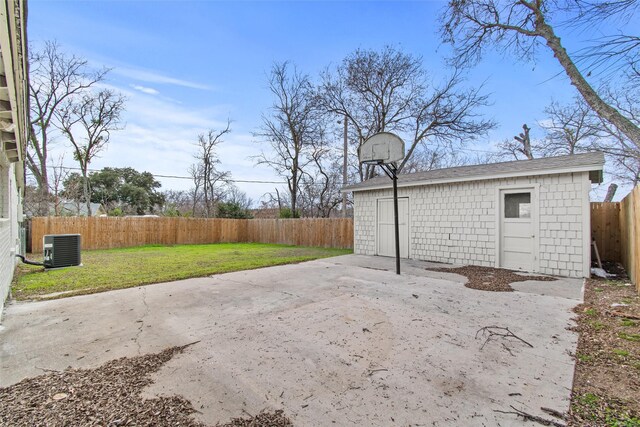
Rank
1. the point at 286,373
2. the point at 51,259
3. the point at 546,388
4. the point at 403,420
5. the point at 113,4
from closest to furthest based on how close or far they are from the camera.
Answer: the point at 403,420 < the point at 546,388 < the point at 286,373 < the point at 113,4 < the point at 51,259

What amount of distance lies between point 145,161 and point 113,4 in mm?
15663

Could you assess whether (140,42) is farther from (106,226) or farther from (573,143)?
(573,143)

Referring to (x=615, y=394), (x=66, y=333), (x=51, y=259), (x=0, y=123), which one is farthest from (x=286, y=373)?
(x=51, y=259)

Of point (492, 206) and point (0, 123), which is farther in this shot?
point (492, 206)

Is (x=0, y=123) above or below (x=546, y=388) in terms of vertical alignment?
above

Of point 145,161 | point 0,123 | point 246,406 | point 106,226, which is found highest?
point 145,161

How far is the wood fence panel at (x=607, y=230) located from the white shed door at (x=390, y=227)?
5286mm

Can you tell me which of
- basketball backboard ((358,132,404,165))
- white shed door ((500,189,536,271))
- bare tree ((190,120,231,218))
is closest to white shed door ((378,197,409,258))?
basketball backboard ((358,132,404,165))

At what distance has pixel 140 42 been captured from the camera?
8773 millimetres

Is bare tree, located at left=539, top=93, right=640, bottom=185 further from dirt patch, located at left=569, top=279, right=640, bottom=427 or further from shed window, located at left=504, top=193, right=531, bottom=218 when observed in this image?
dirt patch, located at left=569, top=279, right=640, bottom=427

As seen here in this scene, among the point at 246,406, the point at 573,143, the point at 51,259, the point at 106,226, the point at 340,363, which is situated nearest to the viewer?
the point at 246,406

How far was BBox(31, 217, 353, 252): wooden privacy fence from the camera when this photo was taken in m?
12.7

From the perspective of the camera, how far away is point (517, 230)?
7.30m

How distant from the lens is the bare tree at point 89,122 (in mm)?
17341
